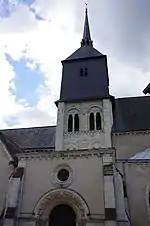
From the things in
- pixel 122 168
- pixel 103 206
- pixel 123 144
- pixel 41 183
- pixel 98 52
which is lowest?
pixel 103 206

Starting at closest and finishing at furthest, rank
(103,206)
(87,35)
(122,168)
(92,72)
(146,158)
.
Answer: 1. (103,206)
2. (122,168)
3. (146,158)
4. (92,72)
5. (87,35)

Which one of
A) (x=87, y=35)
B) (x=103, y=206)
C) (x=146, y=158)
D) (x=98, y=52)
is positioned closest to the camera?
(x=103, y=206)

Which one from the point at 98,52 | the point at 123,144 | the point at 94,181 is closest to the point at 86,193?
the point at 94,181

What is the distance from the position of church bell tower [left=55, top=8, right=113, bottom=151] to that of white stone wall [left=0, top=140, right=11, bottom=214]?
6.43 metres

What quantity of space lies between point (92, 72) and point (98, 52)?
4189mm

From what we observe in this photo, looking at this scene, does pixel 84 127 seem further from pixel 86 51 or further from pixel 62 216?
pixel 86 51

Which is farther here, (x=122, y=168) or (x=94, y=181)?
(x=122, y=168)

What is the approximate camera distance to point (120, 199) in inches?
577

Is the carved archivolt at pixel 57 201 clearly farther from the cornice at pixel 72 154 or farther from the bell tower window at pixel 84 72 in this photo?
the bell tower window at pixel 84 72

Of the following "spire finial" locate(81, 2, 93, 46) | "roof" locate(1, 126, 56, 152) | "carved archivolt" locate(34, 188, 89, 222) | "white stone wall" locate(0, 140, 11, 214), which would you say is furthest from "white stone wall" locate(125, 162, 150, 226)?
"spire finial" locate(81, 2, 93, 46)

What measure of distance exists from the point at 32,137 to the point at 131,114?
39.8 feet

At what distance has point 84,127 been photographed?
26.1 m

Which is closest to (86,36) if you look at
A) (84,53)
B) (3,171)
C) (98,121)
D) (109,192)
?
(84,53)

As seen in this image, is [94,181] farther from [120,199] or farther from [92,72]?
[92,72]
